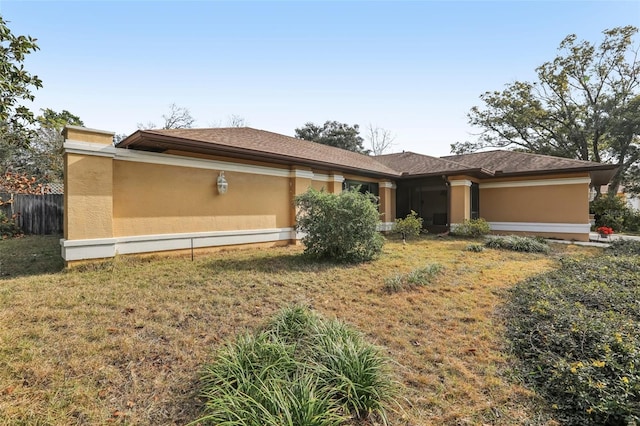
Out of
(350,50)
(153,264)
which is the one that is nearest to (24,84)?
(153,264)

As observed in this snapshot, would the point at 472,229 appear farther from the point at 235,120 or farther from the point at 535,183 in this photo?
the point at 235,120

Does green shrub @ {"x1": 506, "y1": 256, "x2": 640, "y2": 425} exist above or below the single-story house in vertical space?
below

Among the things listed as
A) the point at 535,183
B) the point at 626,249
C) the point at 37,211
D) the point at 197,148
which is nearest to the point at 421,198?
the point at 535,183

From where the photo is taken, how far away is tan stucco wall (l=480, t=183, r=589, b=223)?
493 inches

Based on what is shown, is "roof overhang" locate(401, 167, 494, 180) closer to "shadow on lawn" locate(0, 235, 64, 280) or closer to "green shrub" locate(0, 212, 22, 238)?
"shadow on lawn" locate(0, 235, 64, 280)

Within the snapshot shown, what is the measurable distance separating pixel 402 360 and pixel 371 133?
37.5 meters

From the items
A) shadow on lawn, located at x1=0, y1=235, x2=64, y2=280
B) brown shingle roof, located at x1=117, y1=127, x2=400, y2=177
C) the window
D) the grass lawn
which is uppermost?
brown shingle roof, located at x1=117, y1=127, x2=400, y2=177

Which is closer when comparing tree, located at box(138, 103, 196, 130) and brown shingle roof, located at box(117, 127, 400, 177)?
brown shingle roof, located at box(117, 127, 400, 177)

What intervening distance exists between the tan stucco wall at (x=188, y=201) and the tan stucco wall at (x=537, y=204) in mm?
10873

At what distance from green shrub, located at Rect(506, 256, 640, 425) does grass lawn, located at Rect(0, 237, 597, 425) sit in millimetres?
250

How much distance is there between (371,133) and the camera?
1502 inches

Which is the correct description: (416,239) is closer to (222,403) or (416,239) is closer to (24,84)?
(222,403)

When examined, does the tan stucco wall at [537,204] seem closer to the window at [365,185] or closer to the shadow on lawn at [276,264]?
the window at [365,185]

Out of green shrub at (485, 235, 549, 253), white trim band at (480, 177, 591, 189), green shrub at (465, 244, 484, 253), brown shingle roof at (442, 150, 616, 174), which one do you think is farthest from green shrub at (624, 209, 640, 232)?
green shrub at (465, 244, 484, 253)
